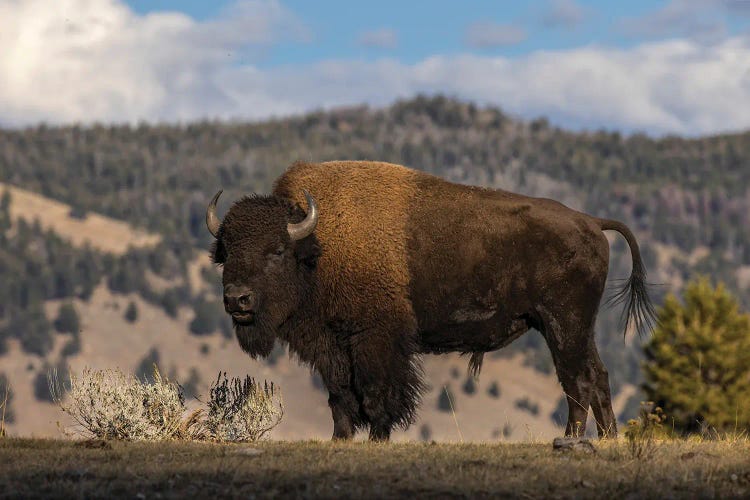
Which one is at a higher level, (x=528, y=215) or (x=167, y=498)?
(x=528, y=215)

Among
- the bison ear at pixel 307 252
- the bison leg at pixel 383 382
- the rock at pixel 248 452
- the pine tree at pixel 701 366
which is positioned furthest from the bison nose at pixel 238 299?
the pine tree at pixel 701 366

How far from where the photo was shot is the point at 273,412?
40.4 feet

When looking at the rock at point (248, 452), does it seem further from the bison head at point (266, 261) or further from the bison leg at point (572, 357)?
the bison leg at point (572, 357)

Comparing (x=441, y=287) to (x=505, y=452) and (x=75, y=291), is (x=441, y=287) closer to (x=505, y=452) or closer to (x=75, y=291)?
(x=505, y=452)

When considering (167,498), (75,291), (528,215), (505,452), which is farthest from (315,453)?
(75,291)

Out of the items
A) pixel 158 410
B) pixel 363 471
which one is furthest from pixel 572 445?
pixel 158 410

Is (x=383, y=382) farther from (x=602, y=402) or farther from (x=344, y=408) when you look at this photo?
(x=602, y=402)

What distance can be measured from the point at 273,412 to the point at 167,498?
4682 millimetres

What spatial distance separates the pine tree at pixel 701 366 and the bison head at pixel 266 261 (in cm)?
2740

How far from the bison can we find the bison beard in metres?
0.01

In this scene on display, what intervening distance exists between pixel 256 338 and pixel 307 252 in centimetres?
104

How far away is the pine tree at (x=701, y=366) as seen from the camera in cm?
3750

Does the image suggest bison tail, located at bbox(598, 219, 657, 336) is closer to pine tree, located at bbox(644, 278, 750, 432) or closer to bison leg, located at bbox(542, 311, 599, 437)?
bison leg, located at bbox(542, 311, 599, 437)

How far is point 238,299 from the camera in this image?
11.5 meters
